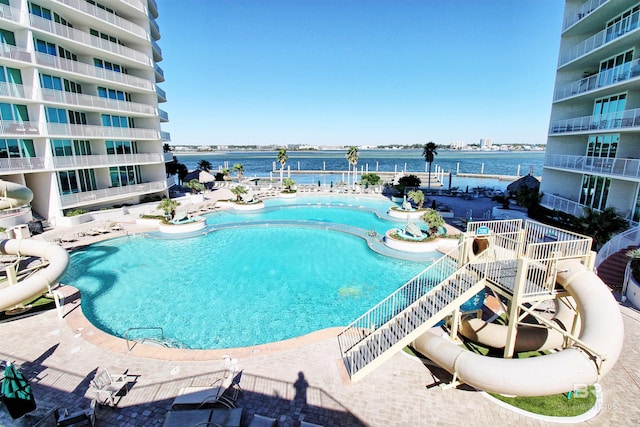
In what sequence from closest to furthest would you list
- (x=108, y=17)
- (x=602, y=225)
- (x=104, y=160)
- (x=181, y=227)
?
(x=602, y=225), (x=181, y=227), (x=108, y=17), (x=104, y=160)

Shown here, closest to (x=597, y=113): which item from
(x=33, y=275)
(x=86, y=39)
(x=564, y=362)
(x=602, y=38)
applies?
(x=602, y=38)

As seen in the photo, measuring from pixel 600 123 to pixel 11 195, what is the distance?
1309 inches

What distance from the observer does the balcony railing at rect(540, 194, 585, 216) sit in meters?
20.7

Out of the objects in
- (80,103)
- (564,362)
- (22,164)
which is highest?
(80,103)

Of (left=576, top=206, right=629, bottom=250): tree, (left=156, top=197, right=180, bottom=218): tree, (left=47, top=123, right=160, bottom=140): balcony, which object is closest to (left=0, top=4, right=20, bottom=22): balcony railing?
(left=47, top=123, right=160, bottom=140): balcony

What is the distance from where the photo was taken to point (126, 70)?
31.6m

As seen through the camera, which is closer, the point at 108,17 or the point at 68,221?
the point at 68,221

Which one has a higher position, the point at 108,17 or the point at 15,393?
the point at 108,17

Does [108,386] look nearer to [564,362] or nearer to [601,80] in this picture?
[564,362]

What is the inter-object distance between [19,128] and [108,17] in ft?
40.8

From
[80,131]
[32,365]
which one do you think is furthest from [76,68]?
[32,365]

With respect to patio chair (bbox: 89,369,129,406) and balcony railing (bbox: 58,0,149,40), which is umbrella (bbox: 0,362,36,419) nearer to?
patio chair (bbox: 89,369,129,406)

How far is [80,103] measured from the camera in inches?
1016

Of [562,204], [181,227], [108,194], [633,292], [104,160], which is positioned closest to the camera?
[633,292]
